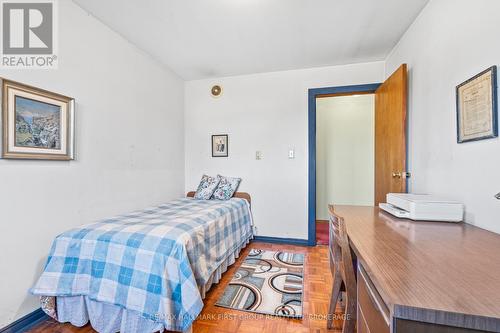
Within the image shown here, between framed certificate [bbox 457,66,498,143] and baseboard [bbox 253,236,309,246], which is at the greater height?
framed certificate [bbox 457,66,498,143]

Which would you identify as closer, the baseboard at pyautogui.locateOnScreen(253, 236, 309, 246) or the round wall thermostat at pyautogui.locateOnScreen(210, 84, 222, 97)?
the baseboard at pyautogui.locateOnScreen(253, 236, 309, 246)

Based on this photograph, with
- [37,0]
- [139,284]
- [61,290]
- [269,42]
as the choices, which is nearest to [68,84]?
[37,0]

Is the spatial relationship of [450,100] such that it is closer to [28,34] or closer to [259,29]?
[259,29]

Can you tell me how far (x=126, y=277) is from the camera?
1417 millimetres

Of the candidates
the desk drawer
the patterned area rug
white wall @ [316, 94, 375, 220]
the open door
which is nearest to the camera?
the desk drawer

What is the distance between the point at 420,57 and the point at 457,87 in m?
0.67

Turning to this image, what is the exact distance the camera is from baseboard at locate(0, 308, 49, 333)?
145 cm

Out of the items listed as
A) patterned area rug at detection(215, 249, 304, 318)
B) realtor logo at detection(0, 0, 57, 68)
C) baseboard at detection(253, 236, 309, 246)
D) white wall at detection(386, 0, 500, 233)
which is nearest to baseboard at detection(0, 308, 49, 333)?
patterned area rug at detection(215, 249, 304, 318)

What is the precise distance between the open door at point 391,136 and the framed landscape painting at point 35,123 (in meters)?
2.79

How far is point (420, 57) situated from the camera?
1.88 metres

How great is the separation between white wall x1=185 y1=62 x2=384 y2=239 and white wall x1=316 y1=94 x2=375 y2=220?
1136 millimetres

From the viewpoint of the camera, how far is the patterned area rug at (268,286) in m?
1.73

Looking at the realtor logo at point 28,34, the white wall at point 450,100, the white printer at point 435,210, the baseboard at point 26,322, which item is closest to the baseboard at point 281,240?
the white wall at point 450,100

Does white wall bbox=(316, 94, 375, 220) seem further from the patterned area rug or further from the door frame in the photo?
the patterned area rug
